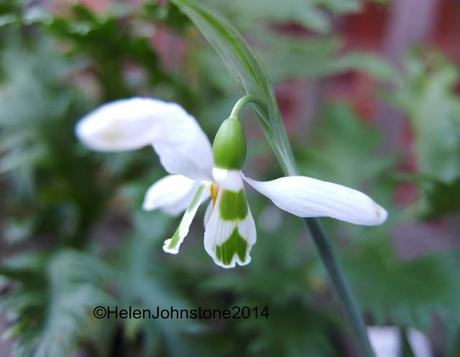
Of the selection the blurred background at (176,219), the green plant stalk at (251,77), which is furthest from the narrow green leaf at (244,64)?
the blurred background at (176,219)

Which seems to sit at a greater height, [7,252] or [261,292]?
[261,292]

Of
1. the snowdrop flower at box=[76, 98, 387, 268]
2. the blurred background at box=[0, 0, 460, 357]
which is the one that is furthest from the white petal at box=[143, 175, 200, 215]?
the blurred background at box=[0, 0, 460, 357]

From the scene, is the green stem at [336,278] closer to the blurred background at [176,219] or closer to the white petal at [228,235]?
the white petal at [228,235]

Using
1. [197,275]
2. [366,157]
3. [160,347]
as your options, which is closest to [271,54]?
[366,157]

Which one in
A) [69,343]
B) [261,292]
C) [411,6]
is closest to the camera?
[69,343]

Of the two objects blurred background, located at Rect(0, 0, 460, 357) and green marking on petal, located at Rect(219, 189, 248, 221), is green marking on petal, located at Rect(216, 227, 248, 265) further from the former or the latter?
blurred background, located at Rect(0, 0, 460, 357)

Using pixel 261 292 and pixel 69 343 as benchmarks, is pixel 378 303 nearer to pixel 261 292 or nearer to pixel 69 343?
pixel 261 292

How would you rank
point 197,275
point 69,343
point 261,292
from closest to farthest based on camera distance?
point 69,343 < point 261,292 < point 197,275

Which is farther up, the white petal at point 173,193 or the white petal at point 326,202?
the white petal at point 326,202
